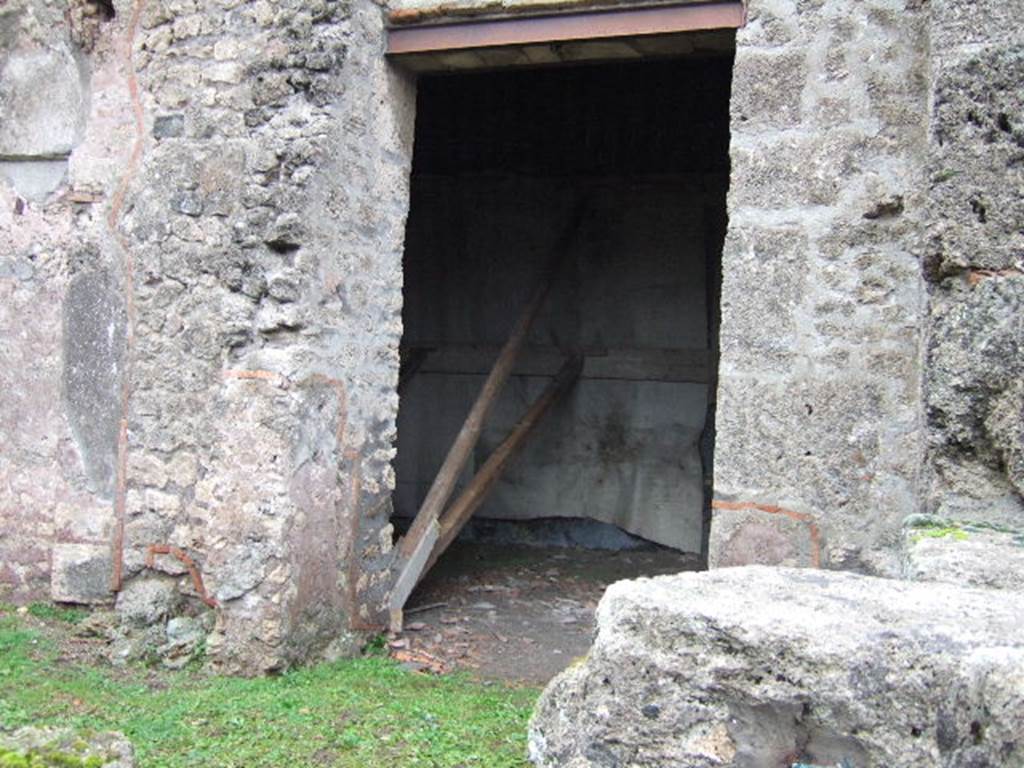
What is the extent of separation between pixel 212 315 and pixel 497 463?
7.91 ft

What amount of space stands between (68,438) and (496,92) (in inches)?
162

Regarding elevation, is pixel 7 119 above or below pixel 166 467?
above

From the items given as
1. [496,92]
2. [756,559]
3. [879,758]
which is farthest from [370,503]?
[496,92]

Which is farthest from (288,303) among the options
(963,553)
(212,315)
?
(963,553)

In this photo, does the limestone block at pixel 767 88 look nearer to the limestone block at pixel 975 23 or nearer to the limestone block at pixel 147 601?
the limestone block at pixel 975 23

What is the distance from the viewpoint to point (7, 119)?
4766 millimetres

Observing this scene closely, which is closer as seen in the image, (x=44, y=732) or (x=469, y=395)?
(x=44, y=732)

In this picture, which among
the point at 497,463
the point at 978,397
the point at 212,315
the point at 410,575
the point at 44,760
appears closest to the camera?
the point at 44,760

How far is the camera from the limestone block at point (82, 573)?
14.8 ft

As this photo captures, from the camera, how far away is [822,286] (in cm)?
372

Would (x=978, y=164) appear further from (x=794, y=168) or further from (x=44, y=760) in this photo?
(x=44, y=760)

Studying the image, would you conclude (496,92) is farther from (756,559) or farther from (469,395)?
(756,559)

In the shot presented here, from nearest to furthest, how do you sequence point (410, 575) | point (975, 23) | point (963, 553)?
point (963, 553), point (975, 23), point (410, 575)

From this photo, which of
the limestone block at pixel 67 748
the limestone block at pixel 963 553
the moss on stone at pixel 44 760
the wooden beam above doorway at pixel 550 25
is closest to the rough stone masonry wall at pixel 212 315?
the wooden beam above doorway at pixel 550 25
